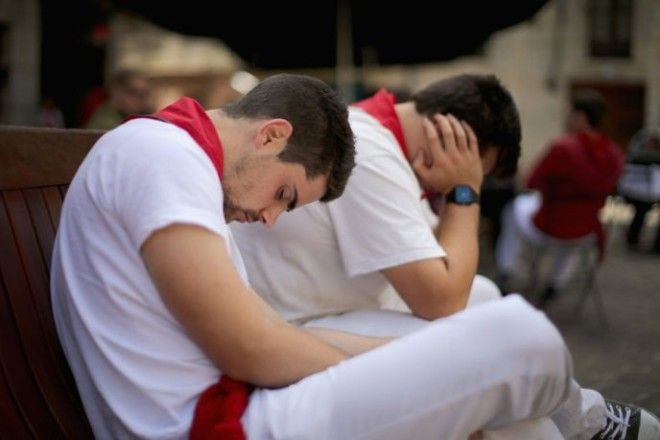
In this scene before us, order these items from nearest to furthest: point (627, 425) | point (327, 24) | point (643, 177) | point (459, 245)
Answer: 1. point (627, 425)
2. point (459, 245)
3. point (327, 24)
4. point (643, 177)

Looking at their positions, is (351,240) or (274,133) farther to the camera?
(351,240)

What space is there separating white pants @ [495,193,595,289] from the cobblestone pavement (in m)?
0.27

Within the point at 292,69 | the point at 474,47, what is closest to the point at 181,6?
the point at 292,69

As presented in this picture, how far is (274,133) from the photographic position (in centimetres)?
181

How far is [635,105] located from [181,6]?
19.0 meters

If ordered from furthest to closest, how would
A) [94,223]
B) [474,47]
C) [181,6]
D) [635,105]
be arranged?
1. [635,105]
2. [474,47]
3. [181,6]
4. [94,223]

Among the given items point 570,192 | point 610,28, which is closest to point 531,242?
point 570,192

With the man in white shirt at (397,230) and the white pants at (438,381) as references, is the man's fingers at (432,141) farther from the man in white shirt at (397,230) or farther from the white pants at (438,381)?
the white pants at (438,381)

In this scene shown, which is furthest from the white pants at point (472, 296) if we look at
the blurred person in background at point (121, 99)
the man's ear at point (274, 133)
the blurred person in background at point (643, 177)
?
the blurred person in background at point (643, 177)

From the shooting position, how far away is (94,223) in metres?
1.65

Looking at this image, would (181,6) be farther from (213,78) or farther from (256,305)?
(213,78)

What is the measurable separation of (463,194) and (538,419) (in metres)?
0.96

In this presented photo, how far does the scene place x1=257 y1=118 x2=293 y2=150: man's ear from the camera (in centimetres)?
180

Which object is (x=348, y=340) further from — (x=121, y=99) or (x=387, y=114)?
(x=121, y=99)
